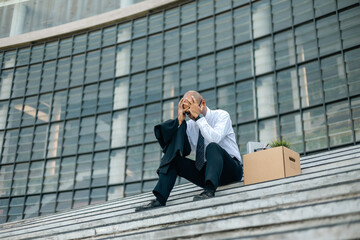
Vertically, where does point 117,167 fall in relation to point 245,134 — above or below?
below

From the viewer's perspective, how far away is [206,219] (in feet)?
12.7

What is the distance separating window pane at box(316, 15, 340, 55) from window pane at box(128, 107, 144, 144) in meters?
5.12

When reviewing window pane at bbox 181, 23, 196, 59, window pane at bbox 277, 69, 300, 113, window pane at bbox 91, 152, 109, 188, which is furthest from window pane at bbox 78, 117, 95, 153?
window pane at bbox 277, 69, 300, 113

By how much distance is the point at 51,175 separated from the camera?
13297 mm

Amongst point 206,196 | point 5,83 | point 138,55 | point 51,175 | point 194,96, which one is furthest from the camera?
point 5,83

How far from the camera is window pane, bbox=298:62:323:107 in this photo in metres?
10.4

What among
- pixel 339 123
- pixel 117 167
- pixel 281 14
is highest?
pixel 281 14

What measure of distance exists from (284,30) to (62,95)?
22.9ft

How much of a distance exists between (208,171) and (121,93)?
9.18 meters

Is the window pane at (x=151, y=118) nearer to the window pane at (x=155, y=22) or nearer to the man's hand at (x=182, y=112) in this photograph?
the window pane at (x=155, y=22)

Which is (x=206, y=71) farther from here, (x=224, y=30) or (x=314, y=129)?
(x=314, y=129)

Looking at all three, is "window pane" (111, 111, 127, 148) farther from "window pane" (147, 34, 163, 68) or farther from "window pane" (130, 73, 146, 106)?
"window pane" (147, 34, 163, 68)

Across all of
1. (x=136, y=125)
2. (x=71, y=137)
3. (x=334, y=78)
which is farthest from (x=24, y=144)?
(x=334, y=78)

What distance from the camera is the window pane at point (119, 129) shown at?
12.8 meters
